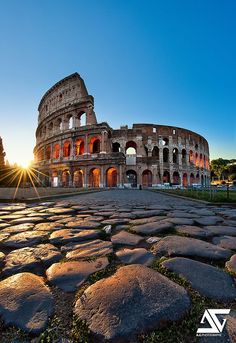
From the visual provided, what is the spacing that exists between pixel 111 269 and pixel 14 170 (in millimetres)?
22135

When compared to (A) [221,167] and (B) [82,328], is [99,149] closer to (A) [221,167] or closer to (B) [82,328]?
(B) [82,328]

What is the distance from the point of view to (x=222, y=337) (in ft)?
2.10

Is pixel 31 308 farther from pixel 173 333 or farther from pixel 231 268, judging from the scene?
pixel 231 268

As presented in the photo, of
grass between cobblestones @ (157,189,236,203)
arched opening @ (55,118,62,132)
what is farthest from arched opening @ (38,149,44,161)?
grass between cobblestones @ (157,189,236,203)

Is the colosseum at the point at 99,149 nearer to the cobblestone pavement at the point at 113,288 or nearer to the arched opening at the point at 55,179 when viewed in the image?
the arched opening at the point at 55,179

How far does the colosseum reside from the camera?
22594 millimetres

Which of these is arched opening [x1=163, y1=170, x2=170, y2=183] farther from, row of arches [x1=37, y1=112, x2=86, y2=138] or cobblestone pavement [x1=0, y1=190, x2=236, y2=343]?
cobblestone pavement [x1=0, y1=190, x2=236, y2=343]

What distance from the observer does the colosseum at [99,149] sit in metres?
22.6

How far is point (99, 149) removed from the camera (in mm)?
25578

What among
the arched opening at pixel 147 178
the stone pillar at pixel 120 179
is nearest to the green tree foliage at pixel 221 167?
the arched opening at pixel 147 178

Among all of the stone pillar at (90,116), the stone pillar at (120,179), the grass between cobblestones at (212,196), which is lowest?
the grass between cobblestones at (212,196)

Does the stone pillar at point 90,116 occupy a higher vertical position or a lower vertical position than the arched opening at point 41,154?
higher

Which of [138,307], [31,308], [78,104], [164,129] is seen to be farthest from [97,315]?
[164,129]

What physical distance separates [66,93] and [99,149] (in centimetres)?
1124
